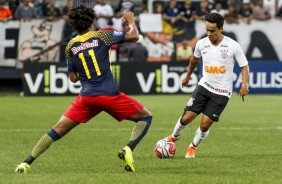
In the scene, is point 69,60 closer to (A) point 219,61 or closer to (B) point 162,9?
(A) point 219,61

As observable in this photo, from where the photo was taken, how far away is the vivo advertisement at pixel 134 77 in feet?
88.4

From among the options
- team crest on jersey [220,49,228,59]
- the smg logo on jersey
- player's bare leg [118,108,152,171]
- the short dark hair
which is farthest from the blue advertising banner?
player's bare leg [118,108,152,171]

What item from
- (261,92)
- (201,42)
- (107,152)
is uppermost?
(201,42)

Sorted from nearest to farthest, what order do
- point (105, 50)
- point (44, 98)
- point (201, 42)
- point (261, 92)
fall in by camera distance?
point (105, 50), point (201, 42), point (44, 98), point (261, 92)

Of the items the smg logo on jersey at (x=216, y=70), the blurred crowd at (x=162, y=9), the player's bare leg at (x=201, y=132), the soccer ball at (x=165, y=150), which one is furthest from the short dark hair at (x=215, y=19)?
the blurred crowd at (x=162, y=9)

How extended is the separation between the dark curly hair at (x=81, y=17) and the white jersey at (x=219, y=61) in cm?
264

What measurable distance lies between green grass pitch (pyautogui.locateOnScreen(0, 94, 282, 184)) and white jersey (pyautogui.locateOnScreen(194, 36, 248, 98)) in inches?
42.0

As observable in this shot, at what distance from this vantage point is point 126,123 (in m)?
18.9

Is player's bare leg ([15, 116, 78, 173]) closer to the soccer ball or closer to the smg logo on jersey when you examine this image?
the soccer ball

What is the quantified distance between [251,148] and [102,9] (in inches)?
598

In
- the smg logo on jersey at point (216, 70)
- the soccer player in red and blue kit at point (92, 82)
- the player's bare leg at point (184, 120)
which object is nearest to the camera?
the soccer player in red and blue kit at point (92, 82)

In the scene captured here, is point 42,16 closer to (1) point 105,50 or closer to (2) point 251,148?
(2) point 251,148

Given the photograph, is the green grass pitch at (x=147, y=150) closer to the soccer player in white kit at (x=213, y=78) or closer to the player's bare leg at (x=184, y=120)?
the player's bare leg at (x=184, y=120)

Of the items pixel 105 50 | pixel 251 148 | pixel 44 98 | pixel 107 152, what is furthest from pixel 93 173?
pixel 44 98
